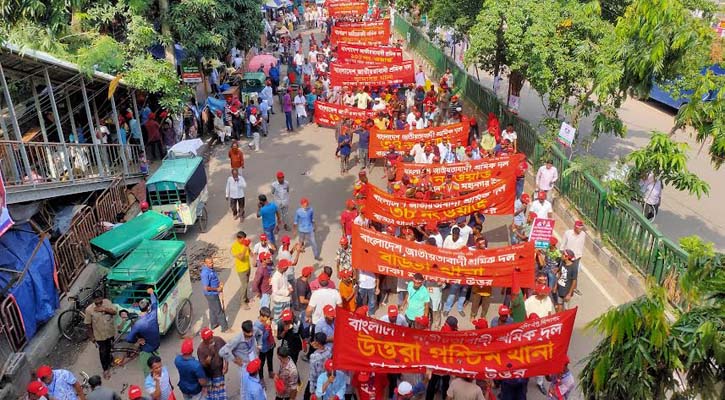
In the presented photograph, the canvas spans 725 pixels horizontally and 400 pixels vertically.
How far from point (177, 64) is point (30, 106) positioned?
7.26m

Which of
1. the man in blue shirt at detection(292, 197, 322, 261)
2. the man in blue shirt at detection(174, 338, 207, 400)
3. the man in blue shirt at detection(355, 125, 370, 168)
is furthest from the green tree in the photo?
the man in blue shirt at detection(355, 125, 370, 168)

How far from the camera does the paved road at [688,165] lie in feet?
49.4

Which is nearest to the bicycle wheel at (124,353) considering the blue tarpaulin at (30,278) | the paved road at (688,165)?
the blue tarpaulin at (30,278)

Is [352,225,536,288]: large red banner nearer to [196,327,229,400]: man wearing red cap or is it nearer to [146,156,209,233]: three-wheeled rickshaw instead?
[196,327,229,400]: man wearing red cap

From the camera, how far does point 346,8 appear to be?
35781mm

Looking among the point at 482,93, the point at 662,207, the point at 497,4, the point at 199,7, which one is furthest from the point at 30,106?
the point at 662,207

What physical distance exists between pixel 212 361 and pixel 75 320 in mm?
4101

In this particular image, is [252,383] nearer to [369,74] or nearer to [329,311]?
[329,311]

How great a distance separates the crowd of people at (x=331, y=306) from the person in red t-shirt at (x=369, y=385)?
0.02 meters

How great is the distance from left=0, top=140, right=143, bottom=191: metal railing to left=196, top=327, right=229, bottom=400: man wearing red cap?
18.6 feet

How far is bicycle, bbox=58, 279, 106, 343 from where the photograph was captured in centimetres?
1072

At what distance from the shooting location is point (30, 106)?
50.3 ft

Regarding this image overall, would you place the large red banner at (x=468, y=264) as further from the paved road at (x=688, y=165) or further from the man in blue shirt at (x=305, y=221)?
the paved road at (x=688, y=165)

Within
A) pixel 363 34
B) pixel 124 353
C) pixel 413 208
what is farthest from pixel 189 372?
pixel 363 34
